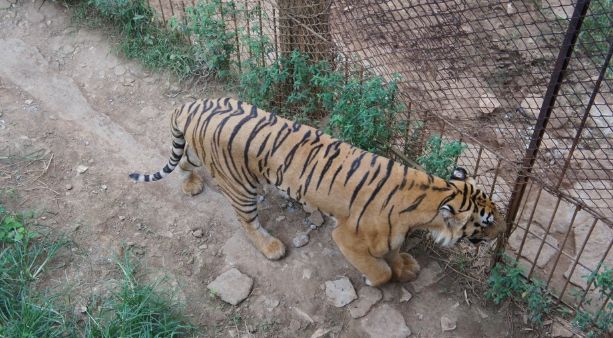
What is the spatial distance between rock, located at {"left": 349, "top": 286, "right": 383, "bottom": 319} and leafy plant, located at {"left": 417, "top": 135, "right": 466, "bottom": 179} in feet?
3.04

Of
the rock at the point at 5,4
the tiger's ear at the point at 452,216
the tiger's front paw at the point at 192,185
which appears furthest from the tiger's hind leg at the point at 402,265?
the rock at the point at 5,4

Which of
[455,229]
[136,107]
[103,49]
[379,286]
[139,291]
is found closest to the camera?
[455,229]

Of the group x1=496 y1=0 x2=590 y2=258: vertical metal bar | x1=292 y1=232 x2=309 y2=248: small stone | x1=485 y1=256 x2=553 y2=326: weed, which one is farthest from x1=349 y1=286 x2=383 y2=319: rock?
x1=496 y1=0 x2=590 y2=258: vertical metal bar

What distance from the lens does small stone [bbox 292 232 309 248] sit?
4.19 metres

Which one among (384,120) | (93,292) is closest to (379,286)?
(384,120)

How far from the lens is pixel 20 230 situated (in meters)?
4.02

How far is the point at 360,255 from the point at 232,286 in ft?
3.12

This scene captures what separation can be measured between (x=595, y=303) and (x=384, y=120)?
1.85m

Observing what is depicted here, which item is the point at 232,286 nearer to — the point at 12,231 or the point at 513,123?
the point at 12,231

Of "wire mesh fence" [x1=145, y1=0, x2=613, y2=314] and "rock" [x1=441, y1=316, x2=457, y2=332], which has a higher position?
"wire mesh fence" [x1=145, y1=0, x2=613, y2=314]

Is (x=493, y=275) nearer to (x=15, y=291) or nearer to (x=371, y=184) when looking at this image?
(x=371, y=184)

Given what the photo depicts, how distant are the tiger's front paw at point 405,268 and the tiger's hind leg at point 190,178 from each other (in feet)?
5.52

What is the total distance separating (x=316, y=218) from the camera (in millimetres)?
4344

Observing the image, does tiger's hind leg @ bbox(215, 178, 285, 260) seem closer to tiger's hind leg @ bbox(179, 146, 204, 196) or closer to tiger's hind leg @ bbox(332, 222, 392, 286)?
tiger's hind leg @ bbox(179, 146, 204, 196)
